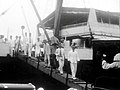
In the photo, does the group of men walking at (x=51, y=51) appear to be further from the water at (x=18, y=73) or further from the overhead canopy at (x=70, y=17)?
the overhead canopy at (x=70, y=17)

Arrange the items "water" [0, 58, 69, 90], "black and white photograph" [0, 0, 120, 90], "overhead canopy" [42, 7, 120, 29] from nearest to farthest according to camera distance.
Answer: "black and white photograph" [0, 0, 120, 90], "water" [0, 58, 69, 90], "overhead canopy" [42, 7, 120, 29]

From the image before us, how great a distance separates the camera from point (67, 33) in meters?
24.2

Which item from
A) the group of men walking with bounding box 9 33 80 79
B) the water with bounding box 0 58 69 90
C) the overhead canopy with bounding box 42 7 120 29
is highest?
the overhead canopy with bounding box 42 7 120 29

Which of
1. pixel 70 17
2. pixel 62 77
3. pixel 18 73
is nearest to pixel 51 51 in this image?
pixel 62 77

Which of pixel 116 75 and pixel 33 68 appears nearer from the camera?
pixel 116 75

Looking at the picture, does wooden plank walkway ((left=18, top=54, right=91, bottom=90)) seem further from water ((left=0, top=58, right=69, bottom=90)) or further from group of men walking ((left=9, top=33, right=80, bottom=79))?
water ((left=0, top=58, right=69, bottom=90))

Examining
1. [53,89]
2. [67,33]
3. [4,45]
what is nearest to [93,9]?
[67,33]

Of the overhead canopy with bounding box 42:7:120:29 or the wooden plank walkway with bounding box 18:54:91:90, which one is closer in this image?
the wooden plank walkway with bounding box 18:54:91:90

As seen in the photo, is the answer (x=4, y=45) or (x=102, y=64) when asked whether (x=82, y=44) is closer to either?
(x=4, y=45)

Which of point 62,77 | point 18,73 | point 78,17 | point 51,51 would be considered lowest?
point 18,73

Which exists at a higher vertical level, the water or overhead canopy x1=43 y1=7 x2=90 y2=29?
overhead canopy x1=43 y1=7 x2=90 y2=29

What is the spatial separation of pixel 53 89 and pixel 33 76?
2.43 metres

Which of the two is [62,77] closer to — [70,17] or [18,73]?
[18,73]

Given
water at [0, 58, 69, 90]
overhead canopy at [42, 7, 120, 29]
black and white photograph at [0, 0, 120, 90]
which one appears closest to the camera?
black and white photograph at [0, 0, 120, 90]
